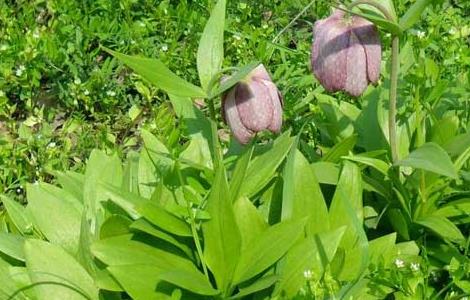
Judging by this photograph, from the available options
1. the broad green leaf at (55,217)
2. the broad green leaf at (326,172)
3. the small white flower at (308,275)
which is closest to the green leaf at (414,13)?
the broad green leaf at (326,172)

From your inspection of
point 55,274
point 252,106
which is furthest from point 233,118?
point 55,274

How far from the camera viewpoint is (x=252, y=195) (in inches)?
61.9

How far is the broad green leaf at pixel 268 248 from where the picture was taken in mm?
1387

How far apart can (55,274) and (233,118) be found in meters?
0.44

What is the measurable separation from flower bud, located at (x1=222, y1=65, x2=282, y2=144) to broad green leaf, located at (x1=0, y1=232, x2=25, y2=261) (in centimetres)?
51

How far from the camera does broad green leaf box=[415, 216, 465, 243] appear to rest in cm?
152

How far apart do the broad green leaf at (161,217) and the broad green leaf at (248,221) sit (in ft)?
0.35

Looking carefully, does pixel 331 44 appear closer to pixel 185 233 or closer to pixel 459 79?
pixel 185 233

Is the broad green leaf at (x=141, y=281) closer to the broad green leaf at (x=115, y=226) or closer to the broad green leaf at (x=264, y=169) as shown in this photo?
the broad green leaf at (x=115, y=226)

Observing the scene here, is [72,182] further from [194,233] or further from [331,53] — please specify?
[331,53]

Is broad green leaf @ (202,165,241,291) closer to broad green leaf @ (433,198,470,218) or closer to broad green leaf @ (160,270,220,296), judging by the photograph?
broad green leaf @ (160,270,220,296)

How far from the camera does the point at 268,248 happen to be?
4.61ft

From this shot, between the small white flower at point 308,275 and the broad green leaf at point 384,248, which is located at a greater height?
the small white flower at point 308,275

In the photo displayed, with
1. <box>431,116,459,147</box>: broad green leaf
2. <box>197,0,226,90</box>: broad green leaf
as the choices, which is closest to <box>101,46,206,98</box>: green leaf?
<box>197,0,226,90</box>: broad green leaf
